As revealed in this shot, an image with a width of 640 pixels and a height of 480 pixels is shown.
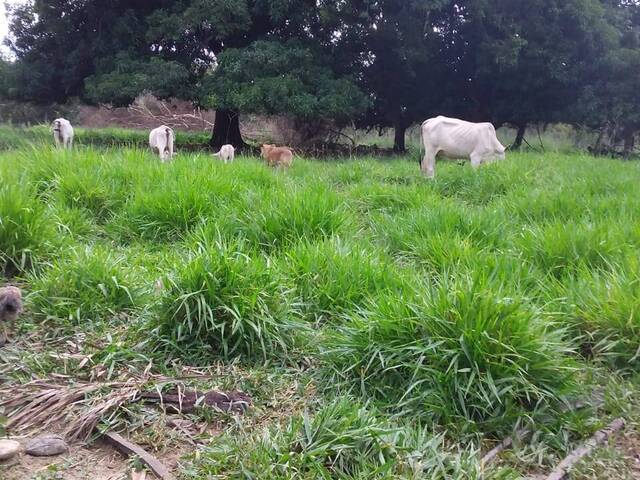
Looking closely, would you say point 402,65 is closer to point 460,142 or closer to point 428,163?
point 460,142

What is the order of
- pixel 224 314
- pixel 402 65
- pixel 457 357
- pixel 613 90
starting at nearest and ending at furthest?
pixel 457 357 → pixel 224 314 → pixel 613 90 → pixel 402 65

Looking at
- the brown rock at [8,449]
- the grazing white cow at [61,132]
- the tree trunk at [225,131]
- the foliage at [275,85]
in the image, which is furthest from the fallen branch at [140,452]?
the tree trunk at [225,131]

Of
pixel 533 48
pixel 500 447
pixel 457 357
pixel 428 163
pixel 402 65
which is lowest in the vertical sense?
pixel 500 447

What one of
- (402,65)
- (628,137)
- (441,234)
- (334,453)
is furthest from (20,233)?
(628,137)

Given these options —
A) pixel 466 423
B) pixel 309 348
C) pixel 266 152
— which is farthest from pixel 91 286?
pixel 266 152

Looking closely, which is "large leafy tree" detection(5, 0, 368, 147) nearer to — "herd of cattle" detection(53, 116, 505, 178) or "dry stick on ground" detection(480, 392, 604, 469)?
"herd of cattle" detection(53, 116, 505, 178)

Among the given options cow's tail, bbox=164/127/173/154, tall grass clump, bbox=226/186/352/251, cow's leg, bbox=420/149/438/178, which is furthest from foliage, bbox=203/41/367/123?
tall grass clump, bbox=226/186/352/251

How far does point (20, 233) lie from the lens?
11.3ft

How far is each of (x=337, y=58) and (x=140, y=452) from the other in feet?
46.7

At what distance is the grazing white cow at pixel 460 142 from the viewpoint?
343 inches

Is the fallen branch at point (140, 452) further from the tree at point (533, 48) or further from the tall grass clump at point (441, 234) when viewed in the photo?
the tree at point (533, 48)

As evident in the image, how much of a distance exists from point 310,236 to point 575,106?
14.3 metres

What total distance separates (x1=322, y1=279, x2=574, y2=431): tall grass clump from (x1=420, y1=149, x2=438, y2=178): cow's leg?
227 inches

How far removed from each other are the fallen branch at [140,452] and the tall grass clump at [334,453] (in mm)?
83
